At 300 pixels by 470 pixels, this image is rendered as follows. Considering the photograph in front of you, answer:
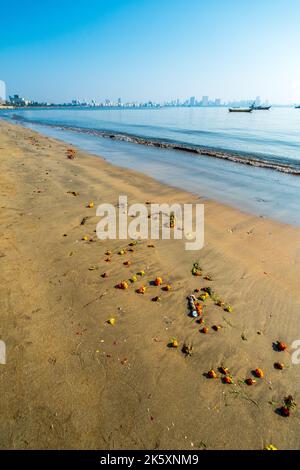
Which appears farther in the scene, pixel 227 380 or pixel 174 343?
pixel 174 343

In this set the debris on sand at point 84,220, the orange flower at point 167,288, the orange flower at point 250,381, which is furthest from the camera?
the debris on sand at point 84,220

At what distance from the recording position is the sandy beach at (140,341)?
4.15 metres

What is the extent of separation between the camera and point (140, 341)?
560 cm

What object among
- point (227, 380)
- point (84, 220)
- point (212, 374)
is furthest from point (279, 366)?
point (84, 220)

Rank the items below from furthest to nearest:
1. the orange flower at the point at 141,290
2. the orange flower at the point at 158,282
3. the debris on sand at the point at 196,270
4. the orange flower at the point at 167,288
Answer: the debris on sand at the point at 196,270, the orange flower at the point at 158,282, the orange flower at the point at 167,288, the orange flower at the point at 141,290

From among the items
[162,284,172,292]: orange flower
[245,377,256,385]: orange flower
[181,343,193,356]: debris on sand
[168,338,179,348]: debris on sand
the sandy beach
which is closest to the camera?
the sandy beach

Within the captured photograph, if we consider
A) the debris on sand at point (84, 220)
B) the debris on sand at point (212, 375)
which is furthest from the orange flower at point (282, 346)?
the debris on sand at point (84, 220)

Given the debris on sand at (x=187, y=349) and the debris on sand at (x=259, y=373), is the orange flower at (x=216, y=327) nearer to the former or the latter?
the debris on sand at (x=187, y=349)

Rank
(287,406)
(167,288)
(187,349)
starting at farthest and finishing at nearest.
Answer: (167,288), (187,349), (287,406)

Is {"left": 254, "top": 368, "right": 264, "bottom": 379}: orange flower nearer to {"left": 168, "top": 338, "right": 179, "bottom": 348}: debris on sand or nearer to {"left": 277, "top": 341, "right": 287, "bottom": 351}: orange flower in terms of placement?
{"left": 277, "top": 341, "right": 287, "bottom": 351}: orange flower

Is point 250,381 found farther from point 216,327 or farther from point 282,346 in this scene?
point 216,327

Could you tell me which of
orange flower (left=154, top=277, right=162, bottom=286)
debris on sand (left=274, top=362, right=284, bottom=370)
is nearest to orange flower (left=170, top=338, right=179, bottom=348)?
debris on sand (left=274, top=362, right=284, bottom=370)

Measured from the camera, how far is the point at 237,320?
622 cm

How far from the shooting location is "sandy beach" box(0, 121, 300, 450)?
415cm
